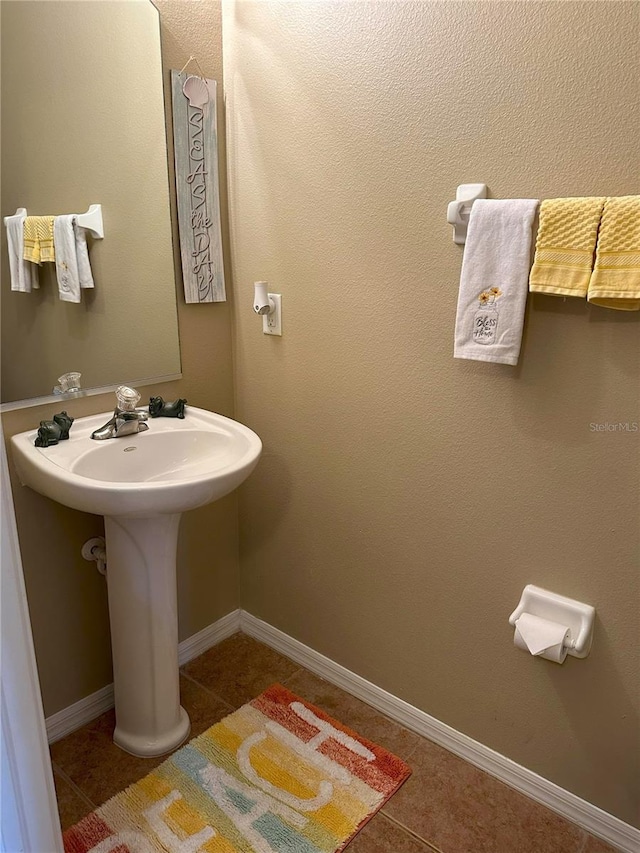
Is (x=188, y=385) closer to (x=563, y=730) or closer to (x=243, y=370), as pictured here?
(x=243, y=370)

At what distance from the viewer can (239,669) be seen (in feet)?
6.75

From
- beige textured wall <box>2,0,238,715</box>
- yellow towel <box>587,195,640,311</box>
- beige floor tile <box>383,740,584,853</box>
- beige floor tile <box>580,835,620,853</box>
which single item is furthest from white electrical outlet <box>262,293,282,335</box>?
beige floor tile <box>580,835,620,853</box>

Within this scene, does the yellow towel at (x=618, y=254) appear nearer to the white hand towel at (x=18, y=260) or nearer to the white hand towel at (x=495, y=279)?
the white hand towel at (x=495, y=279)

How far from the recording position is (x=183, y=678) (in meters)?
2.01

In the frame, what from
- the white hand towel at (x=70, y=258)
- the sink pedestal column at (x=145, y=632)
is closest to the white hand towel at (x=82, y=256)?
the white hand towel at (x=70, y=258)

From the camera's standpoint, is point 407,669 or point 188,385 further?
point 188,385

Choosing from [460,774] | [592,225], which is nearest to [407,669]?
[460,774]

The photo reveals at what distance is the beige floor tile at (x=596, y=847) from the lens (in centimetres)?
147

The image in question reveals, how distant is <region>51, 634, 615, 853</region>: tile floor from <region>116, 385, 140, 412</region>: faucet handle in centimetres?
93

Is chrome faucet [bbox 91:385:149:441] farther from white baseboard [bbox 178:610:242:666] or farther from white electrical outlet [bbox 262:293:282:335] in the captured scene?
white baseboard [bbox 178:610:242:666]

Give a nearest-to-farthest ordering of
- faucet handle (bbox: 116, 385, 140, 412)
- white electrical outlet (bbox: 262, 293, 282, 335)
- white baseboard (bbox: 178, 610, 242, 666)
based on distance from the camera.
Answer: faucet handle (bbox: 116, 385, 140, 412), white electrical outlet (bbox: 262, 293, 282, 335), white baseboard (bbox: 178, 610, 242, 666)

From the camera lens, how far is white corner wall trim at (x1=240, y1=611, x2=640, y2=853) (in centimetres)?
148

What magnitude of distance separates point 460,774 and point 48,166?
185 cm

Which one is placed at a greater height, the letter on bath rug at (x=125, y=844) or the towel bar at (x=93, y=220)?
the towel bar at (x=93, y=220)
